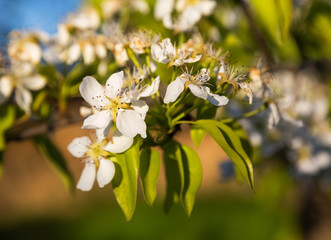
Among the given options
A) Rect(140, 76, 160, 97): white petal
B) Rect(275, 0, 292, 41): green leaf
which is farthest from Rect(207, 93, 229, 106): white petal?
Rect(275, 0, 292, 41): green leaf

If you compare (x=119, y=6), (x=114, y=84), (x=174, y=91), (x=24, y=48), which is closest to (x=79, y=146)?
(x=114, y=84)

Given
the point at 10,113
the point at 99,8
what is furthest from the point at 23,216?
the point at 10,113

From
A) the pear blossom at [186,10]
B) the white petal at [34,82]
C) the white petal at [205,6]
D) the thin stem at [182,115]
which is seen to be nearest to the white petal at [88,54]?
the white petal at [34,82]

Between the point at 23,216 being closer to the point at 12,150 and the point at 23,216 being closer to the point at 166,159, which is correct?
the point at 12,150

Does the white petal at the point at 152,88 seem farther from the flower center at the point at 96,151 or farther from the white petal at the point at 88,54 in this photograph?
the white petal at the point at 88,54

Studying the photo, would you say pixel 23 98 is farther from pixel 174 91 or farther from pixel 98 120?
pixel 174 91

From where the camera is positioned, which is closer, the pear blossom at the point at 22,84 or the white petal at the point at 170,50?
the white petal at the point at 170,50
